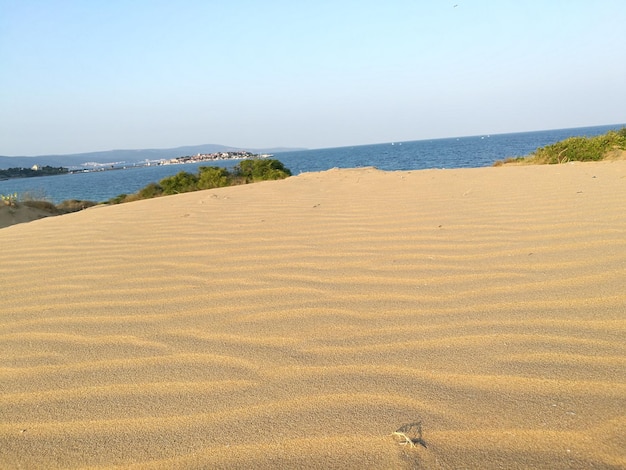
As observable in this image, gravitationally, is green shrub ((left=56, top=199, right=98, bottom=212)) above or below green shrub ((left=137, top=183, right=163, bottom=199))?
below

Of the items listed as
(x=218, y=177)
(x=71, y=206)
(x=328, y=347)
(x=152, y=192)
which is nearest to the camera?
(x=328, y=347)

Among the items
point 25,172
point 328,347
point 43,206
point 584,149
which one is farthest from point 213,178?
point 25,172

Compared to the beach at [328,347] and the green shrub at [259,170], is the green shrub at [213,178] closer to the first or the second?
the green shrub at [259,170]

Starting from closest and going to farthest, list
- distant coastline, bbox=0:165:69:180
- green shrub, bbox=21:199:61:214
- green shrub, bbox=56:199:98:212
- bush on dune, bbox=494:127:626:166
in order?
bush on dune, bbox=494:127:626:166
green shrub, bbox=21:199:61:214
green shrub, bbox=56:199:98:212
distant coastline, bbox=0:165:69:180

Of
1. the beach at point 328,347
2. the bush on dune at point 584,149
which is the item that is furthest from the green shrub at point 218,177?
the beach at point 328,347

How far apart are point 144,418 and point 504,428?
1.08 meters

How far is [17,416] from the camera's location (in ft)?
5.37

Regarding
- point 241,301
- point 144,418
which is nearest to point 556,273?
point 241,301

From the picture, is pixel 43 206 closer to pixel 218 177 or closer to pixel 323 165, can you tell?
pixel 218 177

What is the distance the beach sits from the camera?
4.55ft

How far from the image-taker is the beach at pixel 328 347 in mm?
1387

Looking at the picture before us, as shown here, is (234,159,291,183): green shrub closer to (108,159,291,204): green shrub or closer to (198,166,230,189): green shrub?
(108,159,291,204): green shrub

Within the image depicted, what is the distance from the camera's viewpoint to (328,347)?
77.5 inches

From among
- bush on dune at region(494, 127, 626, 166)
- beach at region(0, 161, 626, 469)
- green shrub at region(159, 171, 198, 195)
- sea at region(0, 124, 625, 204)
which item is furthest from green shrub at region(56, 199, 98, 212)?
bush on dune at region(494, 127, 626, 166)
